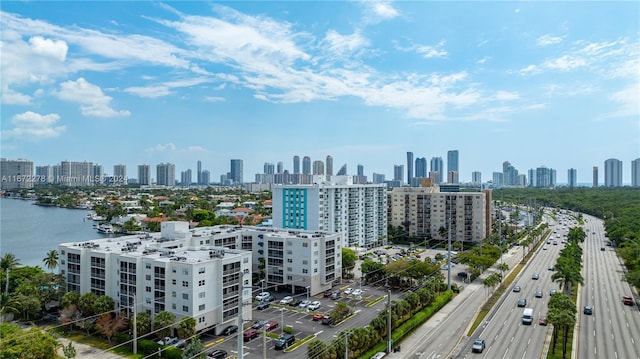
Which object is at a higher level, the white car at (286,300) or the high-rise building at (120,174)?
the high-rise building at (120,174)

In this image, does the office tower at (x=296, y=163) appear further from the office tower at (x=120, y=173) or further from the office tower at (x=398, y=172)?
the office tower at (x=120, y=173)

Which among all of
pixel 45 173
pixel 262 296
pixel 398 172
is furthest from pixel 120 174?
pixel 262 296

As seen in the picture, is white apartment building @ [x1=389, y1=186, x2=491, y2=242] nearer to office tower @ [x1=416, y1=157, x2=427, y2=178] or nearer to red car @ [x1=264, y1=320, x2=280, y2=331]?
red car @ [x1=264, y1=320, x2=280, y2=331]

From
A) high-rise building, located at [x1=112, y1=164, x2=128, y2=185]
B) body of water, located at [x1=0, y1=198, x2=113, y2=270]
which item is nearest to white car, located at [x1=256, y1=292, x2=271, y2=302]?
body of water, located at [x1=0, y1=198, x2=113, y2=270]

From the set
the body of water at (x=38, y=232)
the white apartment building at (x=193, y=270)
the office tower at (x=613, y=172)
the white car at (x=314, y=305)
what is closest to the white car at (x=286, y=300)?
the white car at (x=314, y=305)

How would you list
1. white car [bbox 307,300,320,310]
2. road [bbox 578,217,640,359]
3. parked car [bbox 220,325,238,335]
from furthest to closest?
white car [bbox 307,300,320,310]
parked car [bbox 220,325,238,335]
road [bbox 578,217,640,359]
